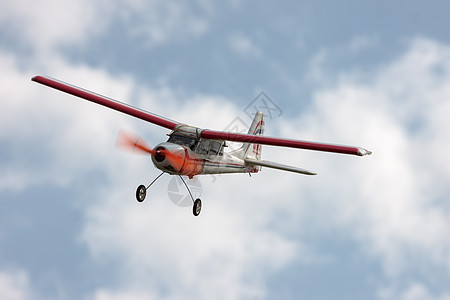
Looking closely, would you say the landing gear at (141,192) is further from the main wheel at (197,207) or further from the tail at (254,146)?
the tail at (254,146)

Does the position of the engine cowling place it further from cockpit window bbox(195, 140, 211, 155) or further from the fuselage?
cockpit window bbox(195, 140, 211, 155)

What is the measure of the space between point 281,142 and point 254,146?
596 cm

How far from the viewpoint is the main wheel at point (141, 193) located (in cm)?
2045

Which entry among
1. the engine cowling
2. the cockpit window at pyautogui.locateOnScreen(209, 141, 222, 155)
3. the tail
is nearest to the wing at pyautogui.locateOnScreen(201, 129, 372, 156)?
the cockpit window at pyautogui.locateOnScreen(209, 141, 222, 155)

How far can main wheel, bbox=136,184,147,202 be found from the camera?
67.1 ft

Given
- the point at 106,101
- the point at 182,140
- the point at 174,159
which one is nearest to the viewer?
the point at 174,159

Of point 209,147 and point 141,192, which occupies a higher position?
point 209,147

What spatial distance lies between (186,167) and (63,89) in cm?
810

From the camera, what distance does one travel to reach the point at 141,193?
20.5 metres

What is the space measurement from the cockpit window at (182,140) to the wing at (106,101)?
1404mm

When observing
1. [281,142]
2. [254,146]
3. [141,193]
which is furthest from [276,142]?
[254,146]

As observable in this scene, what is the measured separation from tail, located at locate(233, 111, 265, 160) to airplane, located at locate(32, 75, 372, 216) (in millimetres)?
64

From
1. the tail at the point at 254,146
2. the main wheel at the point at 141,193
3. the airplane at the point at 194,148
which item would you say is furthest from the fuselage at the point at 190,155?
the tail at the point at 254,146

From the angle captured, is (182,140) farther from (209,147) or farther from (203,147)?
(209,147)
